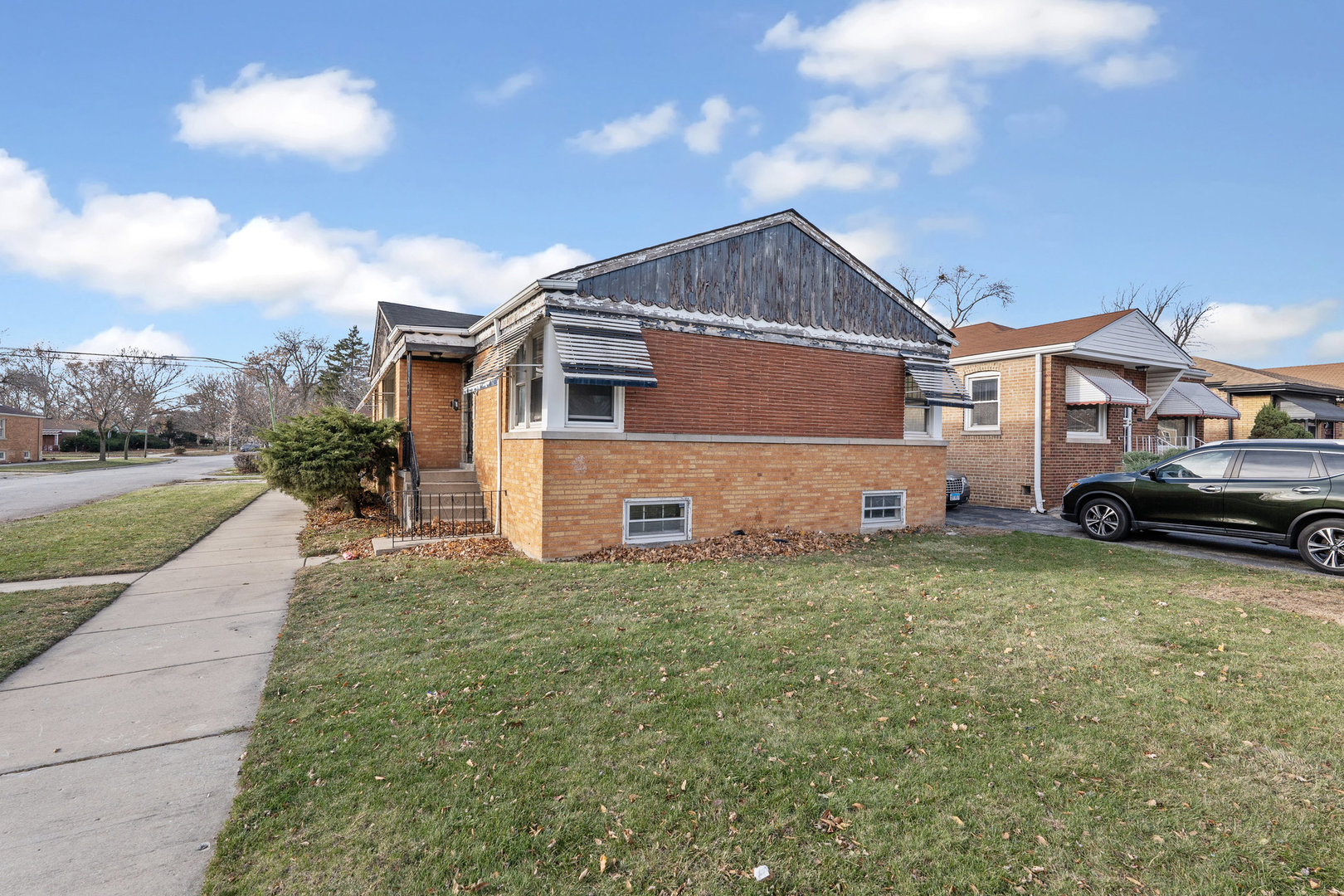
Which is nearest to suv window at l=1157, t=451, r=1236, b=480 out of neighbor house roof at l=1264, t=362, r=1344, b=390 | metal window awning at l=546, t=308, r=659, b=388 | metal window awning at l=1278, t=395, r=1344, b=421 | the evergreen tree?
metal window awning at l=546, t=308, r=659, b=388

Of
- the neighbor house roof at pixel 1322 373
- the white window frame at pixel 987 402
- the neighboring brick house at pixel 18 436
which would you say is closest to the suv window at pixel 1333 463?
the white window frame at pixel 987 402

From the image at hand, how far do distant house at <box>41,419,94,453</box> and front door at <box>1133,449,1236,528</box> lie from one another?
251ft

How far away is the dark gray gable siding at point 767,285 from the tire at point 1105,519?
4429mm

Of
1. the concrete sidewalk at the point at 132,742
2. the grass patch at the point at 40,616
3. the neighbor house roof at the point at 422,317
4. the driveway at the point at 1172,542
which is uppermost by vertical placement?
the neighbor house roof at the point at 422,317

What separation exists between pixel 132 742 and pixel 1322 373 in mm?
53068

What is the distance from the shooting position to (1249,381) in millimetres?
26953


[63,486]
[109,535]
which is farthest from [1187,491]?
[63,486]

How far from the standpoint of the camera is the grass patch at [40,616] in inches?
202

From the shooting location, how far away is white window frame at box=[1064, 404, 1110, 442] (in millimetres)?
15656

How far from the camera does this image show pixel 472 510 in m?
11.6

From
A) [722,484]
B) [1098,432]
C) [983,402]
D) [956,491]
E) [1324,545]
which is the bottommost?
[1324,545]

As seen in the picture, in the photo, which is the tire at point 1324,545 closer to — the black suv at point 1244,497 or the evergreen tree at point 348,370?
the black suv at point 1244,497

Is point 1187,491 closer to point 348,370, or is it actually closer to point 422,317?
point 422,317

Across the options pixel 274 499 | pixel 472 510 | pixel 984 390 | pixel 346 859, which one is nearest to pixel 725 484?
pixel 472 510
